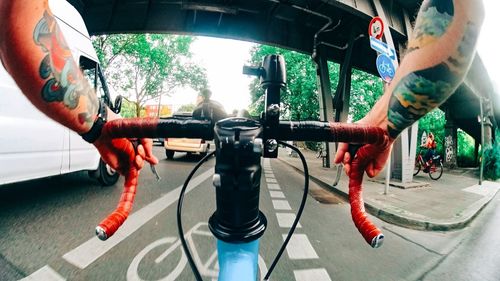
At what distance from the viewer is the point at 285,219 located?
456 cm

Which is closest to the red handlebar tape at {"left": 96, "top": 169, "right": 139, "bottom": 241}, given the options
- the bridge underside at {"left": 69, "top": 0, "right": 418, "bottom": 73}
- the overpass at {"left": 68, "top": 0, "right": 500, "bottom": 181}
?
the overpass at {"left": 68, "top": 0, "right": 500, "bottom": 181}

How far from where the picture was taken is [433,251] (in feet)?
11.9

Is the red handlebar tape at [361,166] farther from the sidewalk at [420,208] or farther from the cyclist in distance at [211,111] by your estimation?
the sidewalk at [420,208]

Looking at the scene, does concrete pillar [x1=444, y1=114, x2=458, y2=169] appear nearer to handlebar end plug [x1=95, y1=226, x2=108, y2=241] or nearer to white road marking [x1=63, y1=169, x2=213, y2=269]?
white road marking [x1=63, y1=169, x2=213, y2=269]

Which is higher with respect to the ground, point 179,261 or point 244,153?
point 244,153

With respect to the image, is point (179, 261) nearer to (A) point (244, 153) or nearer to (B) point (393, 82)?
(A) point (244, 153)

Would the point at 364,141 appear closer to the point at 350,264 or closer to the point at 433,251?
the point at 350,264

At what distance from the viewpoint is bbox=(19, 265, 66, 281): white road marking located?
7.42 ft

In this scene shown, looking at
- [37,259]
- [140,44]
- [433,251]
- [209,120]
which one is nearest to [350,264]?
[433,251]

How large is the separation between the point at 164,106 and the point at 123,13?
175ft

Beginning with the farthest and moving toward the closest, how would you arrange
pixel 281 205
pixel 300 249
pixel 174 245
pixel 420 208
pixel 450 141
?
pixel 450 141 < pixel 420 208 < pixel 281 205 < pixel 300 249 < pixel 174 245

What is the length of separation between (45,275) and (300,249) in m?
2.71

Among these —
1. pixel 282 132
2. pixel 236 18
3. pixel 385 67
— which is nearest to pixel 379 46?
pixel 385 67

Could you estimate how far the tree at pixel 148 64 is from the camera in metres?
Answer: 20.9
